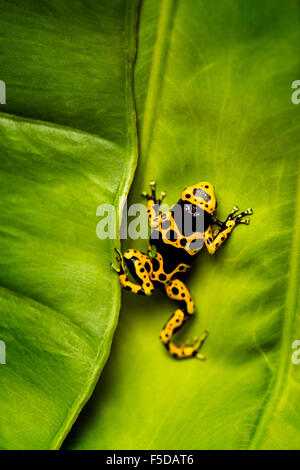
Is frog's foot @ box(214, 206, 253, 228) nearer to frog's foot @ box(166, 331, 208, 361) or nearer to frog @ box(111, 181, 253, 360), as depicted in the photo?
frog @ box(111, 181, 253, 360)

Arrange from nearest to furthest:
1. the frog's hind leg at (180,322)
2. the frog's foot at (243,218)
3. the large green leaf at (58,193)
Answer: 1. the large green leaf at (58,193)
2. the frog's foot at (243,218)
3. the frog's hind leg at (180,322)

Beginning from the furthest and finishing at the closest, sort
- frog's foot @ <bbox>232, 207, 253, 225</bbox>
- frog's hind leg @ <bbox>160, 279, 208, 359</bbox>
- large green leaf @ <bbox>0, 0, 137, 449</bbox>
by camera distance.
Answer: frog's hind leg @ <bbox>160, 279, 208, 359</bbox>, frog's foot @ <bbox>232, 207, 253, 225</bbox>, large green leaf @ <bbox>0, 0, 137, 449</bbox>

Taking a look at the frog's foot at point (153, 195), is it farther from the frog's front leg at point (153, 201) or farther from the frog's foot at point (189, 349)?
the frog's foot at point (189, 349)

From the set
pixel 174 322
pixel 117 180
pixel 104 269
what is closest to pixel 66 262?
pixel 104 269

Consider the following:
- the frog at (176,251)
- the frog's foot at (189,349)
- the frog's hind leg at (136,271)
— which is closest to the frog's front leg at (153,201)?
the frog at (176,251)

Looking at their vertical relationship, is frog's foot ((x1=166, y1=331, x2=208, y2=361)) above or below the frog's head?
below

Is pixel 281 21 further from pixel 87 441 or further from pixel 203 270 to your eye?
pixel 87 441

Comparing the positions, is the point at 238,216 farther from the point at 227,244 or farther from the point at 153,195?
the point at 153,195

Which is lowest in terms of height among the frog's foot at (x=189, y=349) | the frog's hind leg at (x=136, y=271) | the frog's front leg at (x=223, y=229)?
the frog's foot at (x=189, y=349)

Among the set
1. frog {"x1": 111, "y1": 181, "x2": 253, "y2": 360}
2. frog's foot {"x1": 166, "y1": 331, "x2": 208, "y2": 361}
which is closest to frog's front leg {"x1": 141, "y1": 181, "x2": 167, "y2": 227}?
frog {"x1": 111, "y1": 181, "x2": 253, "y2": 360}
